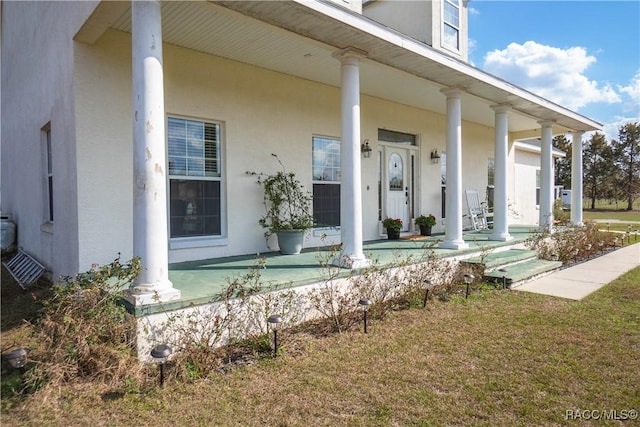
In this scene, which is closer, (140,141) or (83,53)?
(140,141)

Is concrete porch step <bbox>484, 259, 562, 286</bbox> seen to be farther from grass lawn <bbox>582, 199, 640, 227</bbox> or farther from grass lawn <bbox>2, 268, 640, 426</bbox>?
grass lawn <bbox>582, 199, 640, 227</bbox>

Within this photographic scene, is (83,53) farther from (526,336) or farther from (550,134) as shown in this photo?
(550,134)

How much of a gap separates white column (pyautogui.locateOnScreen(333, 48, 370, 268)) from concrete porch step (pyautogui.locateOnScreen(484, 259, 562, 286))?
92.9 inches

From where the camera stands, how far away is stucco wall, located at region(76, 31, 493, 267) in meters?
4.75

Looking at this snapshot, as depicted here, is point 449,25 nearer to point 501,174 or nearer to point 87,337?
point 501,174

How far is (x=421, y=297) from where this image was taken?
525 centimetres

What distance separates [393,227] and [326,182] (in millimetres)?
1885

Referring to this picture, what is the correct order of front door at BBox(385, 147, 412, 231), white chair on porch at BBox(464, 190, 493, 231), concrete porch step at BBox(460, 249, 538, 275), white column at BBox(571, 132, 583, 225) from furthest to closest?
1. white column at BBox(571, 132, 583, 225)
2. white chair on porch at BBox(464, 190, 493, 231)
3. front door at BBox(385, 147, 412, 231)
4. concrete porch step at BBox(460, 249, 538, 275)

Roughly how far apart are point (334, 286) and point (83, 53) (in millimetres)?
4123

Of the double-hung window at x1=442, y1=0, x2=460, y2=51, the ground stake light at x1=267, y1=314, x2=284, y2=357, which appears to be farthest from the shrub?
the double-hung window at x1=442, y1=0, x2=460, y2=51

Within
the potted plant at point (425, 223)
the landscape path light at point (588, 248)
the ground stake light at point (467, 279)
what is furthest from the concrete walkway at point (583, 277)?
the potted plant at point (425, 223)

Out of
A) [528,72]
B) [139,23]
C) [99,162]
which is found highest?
[528,72]

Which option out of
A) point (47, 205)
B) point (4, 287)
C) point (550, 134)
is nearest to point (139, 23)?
point (47, 205)

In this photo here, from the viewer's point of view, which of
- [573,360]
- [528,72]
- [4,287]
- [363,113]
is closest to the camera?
[573,360]
